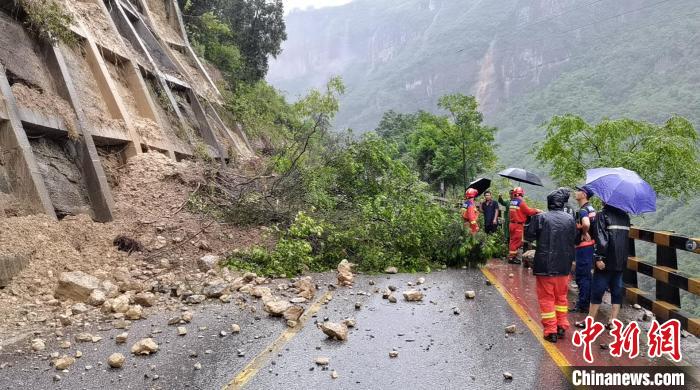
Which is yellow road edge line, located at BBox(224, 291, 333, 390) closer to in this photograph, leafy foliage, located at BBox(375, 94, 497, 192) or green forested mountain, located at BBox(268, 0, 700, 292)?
leafy foliage, located at BBox(375, 94, 497, 192)

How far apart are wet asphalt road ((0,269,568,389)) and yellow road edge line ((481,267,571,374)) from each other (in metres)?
0.08

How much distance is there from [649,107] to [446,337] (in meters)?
105

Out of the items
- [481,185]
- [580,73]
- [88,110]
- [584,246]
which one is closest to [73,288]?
[88,110]

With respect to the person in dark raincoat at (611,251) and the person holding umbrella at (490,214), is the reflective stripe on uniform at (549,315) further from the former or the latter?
the person holding umbrella at (490,214)

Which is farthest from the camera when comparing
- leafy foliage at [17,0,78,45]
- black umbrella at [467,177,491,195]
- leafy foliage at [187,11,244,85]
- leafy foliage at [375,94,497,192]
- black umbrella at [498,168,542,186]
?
leafy foliage at [375,94,497,192]

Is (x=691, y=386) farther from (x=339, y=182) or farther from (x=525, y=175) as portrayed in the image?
(x=339, y=182)

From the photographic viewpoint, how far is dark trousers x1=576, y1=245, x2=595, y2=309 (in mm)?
6613

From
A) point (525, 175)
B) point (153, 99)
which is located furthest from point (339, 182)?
point (153, 99)

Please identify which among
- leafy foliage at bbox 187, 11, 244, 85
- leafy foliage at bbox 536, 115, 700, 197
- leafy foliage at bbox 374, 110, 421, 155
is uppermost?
leafy foliage at bbox 187, 11, 244, 85

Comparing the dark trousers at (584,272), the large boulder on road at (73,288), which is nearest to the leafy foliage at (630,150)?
the dark trousers at (584,272)

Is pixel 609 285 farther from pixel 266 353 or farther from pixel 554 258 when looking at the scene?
pixel 266 353

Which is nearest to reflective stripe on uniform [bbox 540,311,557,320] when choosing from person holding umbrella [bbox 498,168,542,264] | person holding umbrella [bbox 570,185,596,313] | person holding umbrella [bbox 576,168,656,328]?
person holding umbrella [bbox 576,168,656,328]

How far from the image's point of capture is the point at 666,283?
18.7ft

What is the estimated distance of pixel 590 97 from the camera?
120 metres
